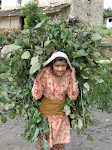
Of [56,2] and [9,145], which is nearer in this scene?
[9,145]

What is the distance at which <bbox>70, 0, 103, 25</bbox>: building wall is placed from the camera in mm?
13133

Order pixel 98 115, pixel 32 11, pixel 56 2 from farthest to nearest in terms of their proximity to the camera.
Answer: pixel 56 2
pixel 32 11
pixel 98 115

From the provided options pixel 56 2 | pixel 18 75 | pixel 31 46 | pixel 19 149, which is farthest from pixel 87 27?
pixel 56 2

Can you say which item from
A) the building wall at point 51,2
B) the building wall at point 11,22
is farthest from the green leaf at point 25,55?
the building wall at point 11,22

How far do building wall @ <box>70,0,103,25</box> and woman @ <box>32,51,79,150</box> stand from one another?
36.1ft

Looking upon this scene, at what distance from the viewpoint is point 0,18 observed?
1691 centimetres

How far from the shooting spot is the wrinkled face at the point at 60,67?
1.93 meters

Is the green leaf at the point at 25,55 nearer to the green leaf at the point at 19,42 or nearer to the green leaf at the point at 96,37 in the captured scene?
the green leaf at the point at 19,42

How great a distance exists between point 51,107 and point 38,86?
0.33m

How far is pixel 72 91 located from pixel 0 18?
16.7 m

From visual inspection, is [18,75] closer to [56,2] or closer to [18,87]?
[18,87]

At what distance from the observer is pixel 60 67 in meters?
1.94

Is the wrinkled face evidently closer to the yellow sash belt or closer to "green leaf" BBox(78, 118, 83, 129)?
the yellow sash belt

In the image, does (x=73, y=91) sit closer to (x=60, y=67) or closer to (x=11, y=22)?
(x=60, y=67)
